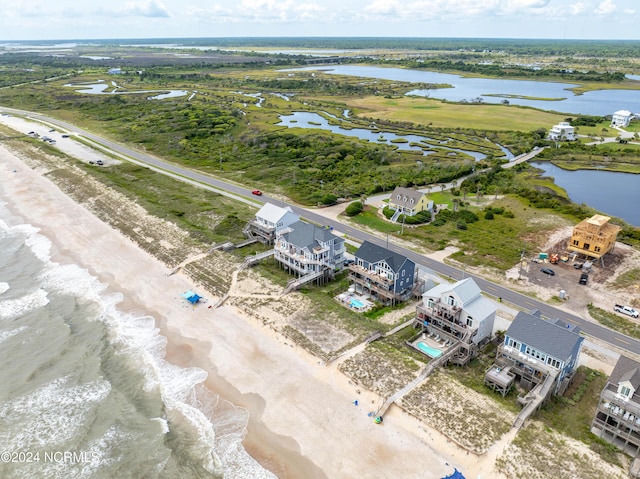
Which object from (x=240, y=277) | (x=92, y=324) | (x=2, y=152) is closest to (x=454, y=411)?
(x=240, y=277)

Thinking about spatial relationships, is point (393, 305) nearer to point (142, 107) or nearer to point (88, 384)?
point (88, 384)

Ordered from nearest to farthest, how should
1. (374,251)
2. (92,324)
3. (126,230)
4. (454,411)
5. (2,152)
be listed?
(454,411) < (92,324) < (374,251) < (126,230) < (2,152)

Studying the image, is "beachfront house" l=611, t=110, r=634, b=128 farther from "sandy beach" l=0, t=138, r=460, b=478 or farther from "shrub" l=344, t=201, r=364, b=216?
"sandy beach" l=0, t=138, r=460, b=478

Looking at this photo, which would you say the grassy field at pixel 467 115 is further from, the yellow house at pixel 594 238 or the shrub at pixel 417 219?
the yellow house at pixel 594 238

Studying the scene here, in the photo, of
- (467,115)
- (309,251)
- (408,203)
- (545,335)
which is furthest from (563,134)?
(545,335)

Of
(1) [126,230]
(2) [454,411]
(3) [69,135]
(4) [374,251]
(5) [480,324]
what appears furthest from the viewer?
(3) [69,135]

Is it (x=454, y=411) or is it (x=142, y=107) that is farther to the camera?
(x=142, y=107)

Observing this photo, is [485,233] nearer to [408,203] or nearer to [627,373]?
[408,203]
